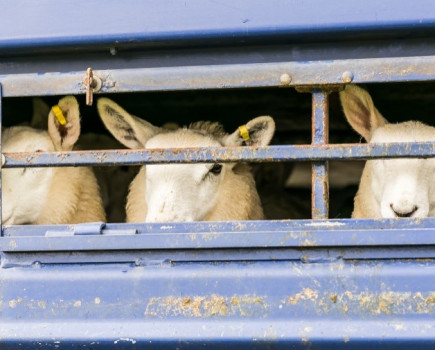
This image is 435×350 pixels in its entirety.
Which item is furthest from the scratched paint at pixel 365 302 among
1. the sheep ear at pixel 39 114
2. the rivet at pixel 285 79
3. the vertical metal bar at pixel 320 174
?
the sheep ear at pixel 39 114

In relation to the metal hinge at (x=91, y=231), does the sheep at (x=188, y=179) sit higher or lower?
higher

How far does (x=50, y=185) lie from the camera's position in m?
4.50

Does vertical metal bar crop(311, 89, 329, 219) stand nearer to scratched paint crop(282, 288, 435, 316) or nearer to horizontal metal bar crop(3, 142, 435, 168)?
horizontal metal bar crop(3, 142, 435, 168)

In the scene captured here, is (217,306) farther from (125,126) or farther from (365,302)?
(125,126)

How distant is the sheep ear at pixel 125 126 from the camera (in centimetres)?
414

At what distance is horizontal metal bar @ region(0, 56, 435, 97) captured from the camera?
9.70 feet

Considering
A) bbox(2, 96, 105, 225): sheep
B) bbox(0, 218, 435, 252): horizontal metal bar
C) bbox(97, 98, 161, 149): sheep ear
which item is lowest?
bbox(0, 218, 435, 252): horizontal metal bar

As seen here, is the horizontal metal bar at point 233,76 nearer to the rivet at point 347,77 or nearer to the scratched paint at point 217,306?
the rivet at point 347,77

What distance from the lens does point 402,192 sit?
145 inches

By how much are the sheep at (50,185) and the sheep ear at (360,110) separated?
135 cm

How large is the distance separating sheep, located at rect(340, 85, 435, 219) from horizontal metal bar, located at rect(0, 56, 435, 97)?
864 mm

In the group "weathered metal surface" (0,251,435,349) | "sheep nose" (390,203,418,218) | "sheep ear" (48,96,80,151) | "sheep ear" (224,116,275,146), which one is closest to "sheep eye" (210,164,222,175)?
"sheep ear" (224,116,275,146)

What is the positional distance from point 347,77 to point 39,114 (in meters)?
2.51

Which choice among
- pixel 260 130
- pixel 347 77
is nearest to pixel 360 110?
pixel 260 130
